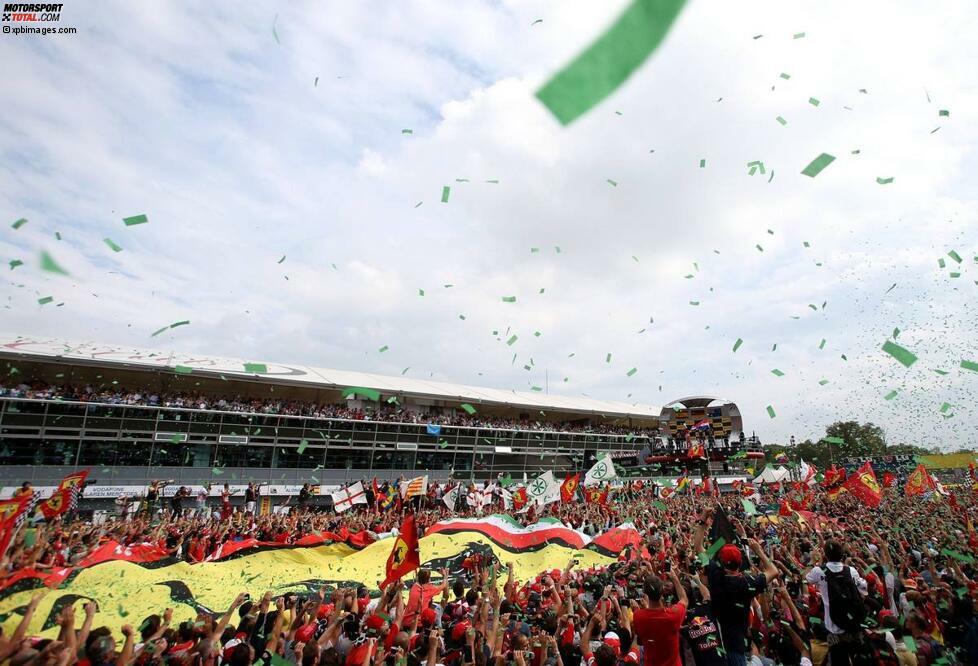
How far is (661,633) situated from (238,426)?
1177 inches

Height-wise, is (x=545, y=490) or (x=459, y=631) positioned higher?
(x=545, y=490)

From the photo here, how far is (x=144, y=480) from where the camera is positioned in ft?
77.7

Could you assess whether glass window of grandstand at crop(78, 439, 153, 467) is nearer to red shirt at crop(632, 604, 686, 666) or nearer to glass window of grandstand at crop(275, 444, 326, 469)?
glass window of grandstand at crop(275, 444, 326, 469)

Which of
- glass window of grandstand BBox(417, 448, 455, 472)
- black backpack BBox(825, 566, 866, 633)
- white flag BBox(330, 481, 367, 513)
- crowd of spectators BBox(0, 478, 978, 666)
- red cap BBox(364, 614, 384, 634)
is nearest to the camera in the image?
crowd of spectators BBox(0, 478, 978, 666)

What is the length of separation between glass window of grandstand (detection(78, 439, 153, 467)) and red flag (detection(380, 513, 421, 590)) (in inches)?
967

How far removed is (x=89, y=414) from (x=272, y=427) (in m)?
8.79

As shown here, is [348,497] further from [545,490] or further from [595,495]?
[595,495]

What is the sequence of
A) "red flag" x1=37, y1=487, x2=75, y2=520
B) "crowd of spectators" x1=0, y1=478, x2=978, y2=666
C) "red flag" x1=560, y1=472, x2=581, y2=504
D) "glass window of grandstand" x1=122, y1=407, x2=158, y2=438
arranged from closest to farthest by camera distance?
"crowd of spectators" x1=0, y1=478, x2=978, y2=666 → "red flag" x1=37, y1=487, x2=75, y2=520 → "red flag" x1=560, y1=472, x2=581, y2=504 → "glass window of grandstand" x1=122, y1=407, x2=158, y2=438

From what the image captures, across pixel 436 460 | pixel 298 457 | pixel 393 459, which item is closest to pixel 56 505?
pixel 298 457

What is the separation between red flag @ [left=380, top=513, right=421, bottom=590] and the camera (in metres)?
6.84

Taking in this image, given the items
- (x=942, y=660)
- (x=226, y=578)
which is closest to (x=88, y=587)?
(x=226, y=578)

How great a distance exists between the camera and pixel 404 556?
7027mm

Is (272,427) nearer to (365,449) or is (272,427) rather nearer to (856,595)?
(365,449)

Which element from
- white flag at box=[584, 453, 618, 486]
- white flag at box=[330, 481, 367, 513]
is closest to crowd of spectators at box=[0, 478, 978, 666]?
white flag at box=[584, 453, 618, 486]
